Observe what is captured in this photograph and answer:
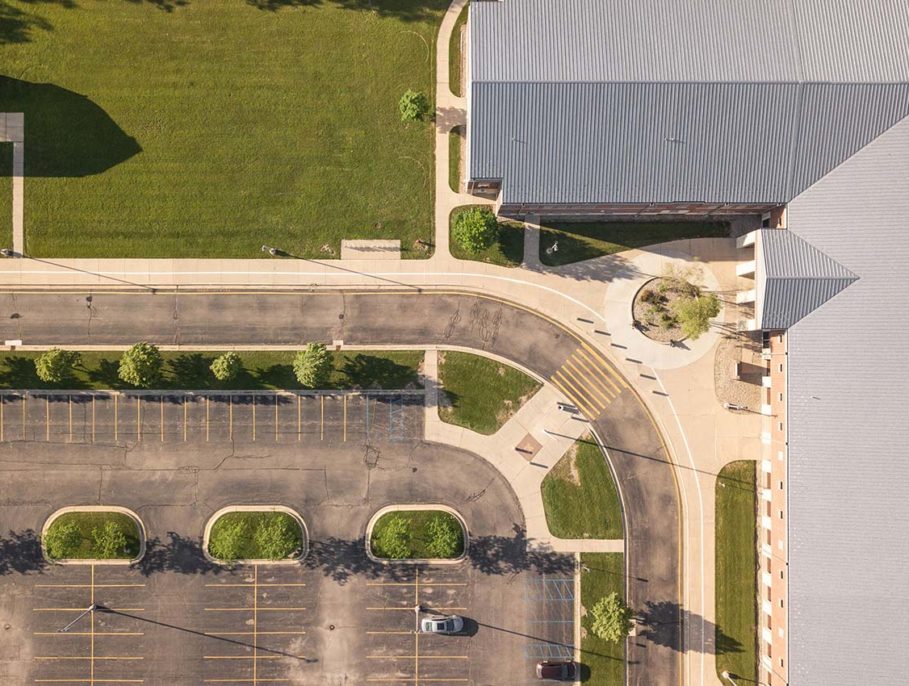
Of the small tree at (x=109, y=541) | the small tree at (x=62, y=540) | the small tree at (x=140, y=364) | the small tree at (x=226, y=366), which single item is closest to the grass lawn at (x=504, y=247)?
the small tree at (x=226, y=366)

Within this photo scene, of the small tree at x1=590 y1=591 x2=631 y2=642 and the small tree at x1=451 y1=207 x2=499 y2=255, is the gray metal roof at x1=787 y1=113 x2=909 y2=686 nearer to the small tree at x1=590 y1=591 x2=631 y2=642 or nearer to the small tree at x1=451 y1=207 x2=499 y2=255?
the small tree at x1=590 y1=591 x2=631 y2=642

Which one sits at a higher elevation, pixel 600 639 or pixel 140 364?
pixel 140 364

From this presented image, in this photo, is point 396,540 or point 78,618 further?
point 78,618

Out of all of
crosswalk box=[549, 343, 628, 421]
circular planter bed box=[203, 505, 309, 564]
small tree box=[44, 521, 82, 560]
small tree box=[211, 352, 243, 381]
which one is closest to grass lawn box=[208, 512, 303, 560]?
circular planter bed box=[203, 505, 309, 564]

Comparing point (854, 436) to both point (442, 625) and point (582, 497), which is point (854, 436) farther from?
point (442, 625)

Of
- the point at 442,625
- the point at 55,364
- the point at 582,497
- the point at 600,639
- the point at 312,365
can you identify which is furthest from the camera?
the point at 582,497

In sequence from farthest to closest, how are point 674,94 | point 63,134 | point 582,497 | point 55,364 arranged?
point 582,497
point 63,134
point 55,364
point 674,94

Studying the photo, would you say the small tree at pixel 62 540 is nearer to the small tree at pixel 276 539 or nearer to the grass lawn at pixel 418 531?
the small tree at pixel 276 539

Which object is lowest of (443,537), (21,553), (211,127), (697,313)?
(21,553)

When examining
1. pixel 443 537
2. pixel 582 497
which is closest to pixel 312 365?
pixel 443 537
